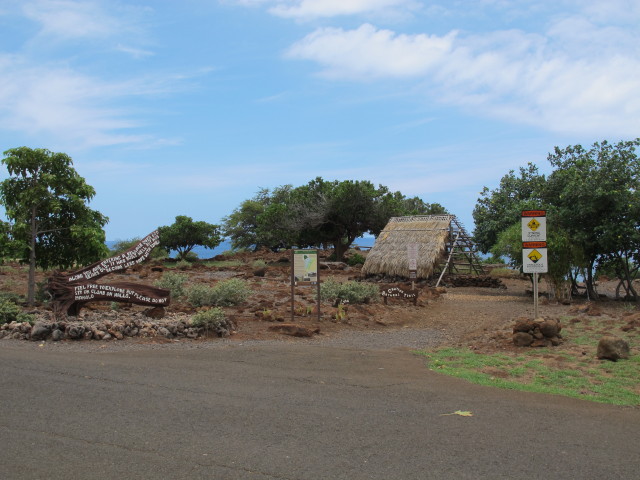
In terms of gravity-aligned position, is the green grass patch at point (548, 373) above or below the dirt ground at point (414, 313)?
below

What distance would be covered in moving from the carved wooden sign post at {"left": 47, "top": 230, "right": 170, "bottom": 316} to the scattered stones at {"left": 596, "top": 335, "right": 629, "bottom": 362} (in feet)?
29.6

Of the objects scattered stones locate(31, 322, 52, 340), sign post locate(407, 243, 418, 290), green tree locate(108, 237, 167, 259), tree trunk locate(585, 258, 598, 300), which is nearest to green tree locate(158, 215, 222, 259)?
green tree locate(108, 237, 167, 259)

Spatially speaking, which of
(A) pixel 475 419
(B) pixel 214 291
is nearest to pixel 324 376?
(A) pixel 475 419

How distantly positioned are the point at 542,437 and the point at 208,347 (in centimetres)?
652

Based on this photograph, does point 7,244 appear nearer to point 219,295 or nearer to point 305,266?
point 219,295

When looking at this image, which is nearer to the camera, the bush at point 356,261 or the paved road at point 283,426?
the paved road at point 283,426

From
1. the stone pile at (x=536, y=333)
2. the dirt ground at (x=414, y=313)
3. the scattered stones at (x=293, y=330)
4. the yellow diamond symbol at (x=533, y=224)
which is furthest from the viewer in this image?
the dirt ground at (x=414, y=313)

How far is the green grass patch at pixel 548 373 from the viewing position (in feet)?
25.4

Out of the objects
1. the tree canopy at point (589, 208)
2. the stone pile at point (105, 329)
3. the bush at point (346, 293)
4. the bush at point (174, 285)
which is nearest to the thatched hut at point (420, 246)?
the tree canopy at point (589, 208)

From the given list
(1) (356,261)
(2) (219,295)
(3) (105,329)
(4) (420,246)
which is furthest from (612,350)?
(1) (356,261)

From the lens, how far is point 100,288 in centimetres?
1265

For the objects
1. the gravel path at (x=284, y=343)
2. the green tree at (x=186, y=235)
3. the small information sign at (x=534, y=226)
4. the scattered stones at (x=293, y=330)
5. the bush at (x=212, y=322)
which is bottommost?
the gravel path at (x=284, y=343)

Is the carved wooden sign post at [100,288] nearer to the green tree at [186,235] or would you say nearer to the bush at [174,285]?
the bush at [174,285]

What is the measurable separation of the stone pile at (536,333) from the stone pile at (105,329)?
5750 mm
